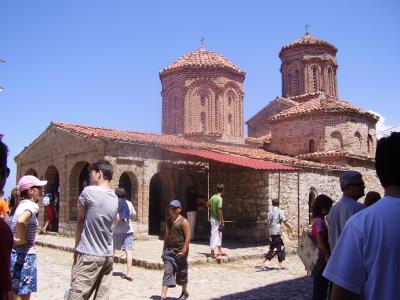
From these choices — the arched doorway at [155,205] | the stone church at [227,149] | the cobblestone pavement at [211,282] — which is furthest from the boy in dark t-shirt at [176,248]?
the arched doorway at [155,205]

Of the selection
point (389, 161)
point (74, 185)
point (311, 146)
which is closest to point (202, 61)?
point (311, 146)

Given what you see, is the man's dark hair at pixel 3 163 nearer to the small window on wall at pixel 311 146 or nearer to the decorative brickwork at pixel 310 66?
the small window on wall at pixel 311 146

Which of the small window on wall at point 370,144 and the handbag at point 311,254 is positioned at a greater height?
the small window on wall at point 370,144

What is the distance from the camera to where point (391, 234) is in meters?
1.54

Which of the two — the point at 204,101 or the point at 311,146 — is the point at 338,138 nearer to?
the point at 311,146

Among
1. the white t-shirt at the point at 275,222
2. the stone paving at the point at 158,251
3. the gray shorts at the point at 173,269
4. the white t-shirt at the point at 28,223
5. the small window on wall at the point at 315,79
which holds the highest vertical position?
the small window on wall at the point at 315,79

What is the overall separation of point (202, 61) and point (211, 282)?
16.7 meters

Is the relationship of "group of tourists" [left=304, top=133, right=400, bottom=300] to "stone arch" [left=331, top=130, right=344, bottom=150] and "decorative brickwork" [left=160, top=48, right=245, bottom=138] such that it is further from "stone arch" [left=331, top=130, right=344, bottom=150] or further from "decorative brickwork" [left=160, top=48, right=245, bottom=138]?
"decorative brickwork" [left=160, top=48, right=245, bottom=138]

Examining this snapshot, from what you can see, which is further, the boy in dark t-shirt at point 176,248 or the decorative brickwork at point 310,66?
the decorative brickwork at point 310,66

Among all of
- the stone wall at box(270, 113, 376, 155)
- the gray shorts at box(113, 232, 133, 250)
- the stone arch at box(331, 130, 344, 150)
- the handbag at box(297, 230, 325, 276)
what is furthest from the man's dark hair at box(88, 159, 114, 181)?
the stone arch at box(331, 130, 344, 150)

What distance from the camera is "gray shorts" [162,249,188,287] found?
5.79 meters

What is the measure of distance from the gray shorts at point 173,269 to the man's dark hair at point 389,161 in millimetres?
4555

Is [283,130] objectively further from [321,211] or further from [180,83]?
[321,211]

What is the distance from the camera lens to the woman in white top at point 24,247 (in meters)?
3.87
